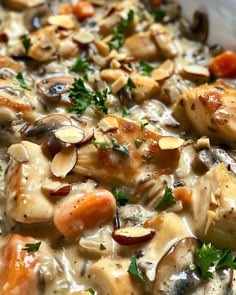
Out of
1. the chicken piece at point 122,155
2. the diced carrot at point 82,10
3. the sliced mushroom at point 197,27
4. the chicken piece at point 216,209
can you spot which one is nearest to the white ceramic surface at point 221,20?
the sliced mushroom at point 197,27

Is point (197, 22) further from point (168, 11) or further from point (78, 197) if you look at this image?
point (78, 197)

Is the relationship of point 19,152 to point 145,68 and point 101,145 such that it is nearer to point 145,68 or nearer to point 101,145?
point 101,145

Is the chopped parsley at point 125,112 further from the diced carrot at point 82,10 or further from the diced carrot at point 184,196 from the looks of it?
the diced carrot at point 82,10

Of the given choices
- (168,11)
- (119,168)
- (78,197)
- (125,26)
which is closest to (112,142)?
(119,168)

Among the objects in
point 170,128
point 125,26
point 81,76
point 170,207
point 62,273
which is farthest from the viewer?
point 125,26

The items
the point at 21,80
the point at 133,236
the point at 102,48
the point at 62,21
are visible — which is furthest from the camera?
the point at 62,21

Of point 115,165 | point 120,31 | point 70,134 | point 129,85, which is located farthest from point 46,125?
point 120,31
